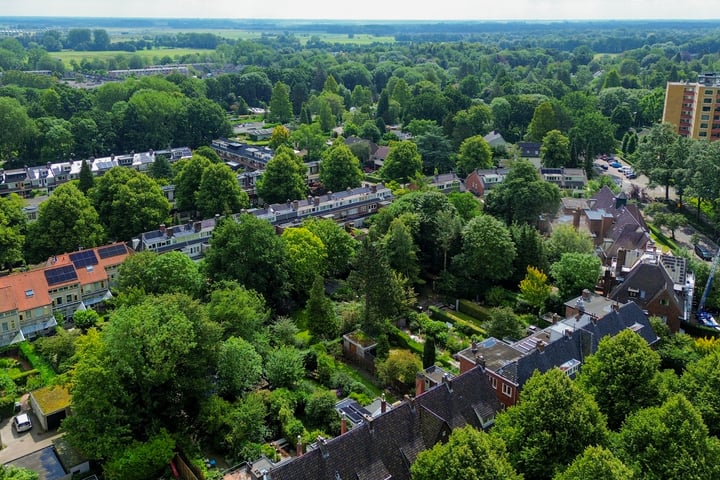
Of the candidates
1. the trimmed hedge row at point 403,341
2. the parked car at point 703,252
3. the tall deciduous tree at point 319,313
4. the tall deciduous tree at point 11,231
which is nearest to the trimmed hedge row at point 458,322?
the trimmed hedge row at point 403,341

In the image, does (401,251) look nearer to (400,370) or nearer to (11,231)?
(400,370)

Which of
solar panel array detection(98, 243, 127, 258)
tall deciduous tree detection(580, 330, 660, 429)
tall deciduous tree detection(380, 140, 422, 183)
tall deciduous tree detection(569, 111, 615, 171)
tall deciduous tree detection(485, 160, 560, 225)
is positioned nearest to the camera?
tall deciduous tree detection(580, 330, 660, 429)

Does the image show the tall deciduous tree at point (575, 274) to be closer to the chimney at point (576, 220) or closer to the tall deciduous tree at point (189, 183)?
the chimney at point (576, 220)

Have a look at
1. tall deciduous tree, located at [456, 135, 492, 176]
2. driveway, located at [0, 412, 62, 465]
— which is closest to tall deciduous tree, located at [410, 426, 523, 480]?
driveway, located at [0, 412, 62, 465]

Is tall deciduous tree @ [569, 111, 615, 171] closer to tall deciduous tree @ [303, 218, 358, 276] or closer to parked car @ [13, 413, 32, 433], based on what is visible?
tall deciduous tree @ [303, 218, 358, 276]

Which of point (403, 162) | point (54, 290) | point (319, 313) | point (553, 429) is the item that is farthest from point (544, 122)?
point (553, 429)

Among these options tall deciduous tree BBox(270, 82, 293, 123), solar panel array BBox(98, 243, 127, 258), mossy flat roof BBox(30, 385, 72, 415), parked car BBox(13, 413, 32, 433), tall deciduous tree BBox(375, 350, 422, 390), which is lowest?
parked car BBox(13, 413, 32, 433)

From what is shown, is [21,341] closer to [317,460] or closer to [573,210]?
[317,460]

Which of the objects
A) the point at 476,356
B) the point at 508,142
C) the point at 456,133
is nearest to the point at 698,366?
the point at 476,356
